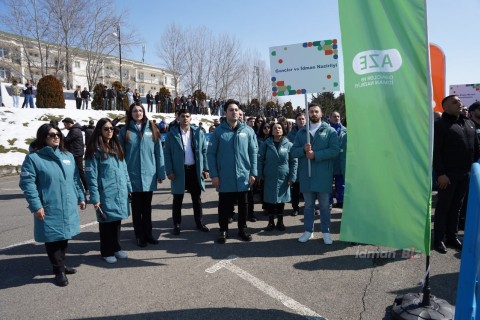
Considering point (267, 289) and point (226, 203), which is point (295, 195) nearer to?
point (226, 203)

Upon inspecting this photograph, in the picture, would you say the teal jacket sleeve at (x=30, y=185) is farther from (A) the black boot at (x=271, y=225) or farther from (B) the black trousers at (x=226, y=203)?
(A) the black boot at (x=271, y=225)

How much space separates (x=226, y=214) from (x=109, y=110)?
22282 millimetres

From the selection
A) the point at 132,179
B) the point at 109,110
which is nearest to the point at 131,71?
the point at 109,110

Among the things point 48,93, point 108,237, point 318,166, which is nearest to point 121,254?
point 108,237

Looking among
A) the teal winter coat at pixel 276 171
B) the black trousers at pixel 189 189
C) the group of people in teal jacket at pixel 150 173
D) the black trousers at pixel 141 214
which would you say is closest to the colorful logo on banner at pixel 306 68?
the group of people in teal jacket at pixel 150 173

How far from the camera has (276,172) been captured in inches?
243

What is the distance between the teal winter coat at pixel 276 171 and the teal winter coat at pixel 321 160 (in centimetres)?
74

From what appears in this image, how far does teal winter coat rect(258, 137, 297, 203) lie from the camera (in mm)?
6109

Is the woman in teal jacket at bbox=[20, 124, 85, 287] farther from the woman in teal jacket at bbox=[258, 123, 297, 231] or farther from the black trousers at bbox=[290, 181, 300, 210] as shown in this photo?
the black trousers at bbox=[290, 181, 300, 210]

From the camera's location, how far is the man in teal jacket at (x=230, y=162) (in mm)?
5414

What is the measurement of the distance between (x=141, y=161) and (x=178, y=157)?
0.81 meters

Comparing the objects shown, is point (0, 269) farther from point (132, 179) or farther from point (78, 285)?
point (132, 179)

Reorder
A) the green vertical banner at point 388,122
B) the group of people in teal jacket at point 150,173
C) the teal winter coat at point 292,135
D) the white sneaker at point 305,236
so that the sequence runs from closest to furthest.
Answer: the green vertical banner at point 388,122, the group of people in teal jacket at point 150,173, the white sneaker at point 305,236, the teal winter coat at point 292,135

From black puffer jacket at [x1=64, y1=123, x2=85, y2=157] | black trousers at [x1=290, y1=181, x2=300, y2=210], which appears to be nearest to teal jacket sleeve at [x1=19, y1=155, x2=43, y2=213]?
black trousers at [x1=290, y1=181, x2=300, y2=210]
